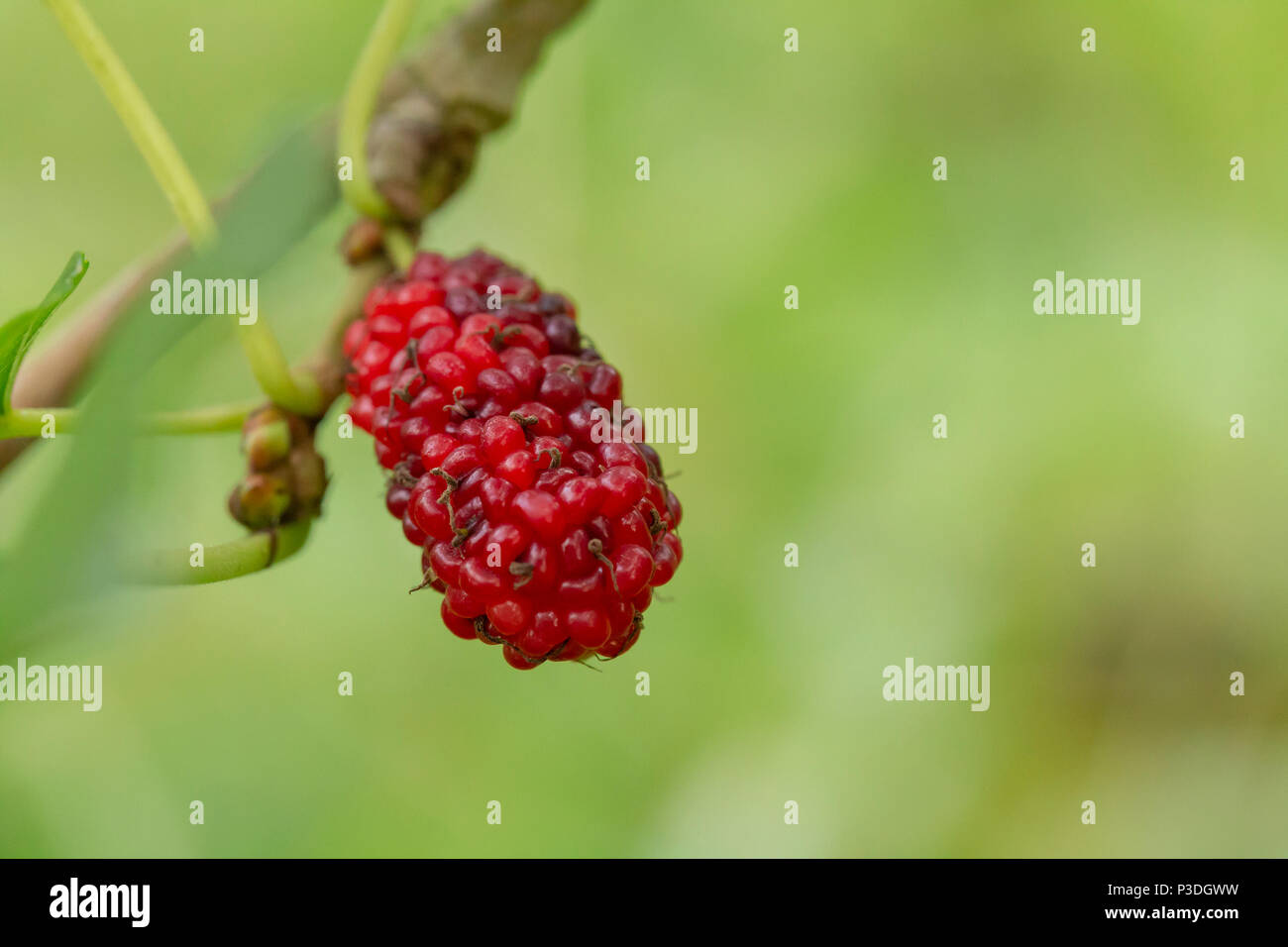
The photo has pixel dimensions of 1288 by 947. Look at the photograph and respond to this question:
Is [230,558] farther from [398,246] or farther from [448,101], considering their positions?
[448,101]

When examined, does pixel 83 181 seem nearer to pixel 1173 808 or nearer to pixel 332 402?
pixel 332 402

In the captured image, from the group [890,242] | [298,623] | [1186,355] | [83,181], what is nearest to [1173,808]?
[1186,355]

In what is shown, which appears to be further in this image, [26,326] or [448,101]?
[448,101]
